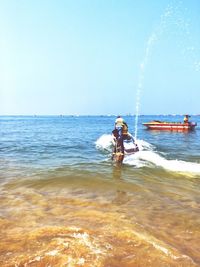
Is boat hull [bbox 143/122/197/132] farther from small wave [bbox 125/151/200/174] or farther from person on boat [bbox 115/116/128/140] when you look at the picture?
person on boat [bbox 115/116/128/140]

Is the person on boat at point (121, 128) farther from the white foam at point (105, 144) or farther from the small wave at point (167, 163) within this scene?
the white foam at point (105, 144)

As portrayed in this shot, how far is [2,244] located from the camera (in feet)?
15.3

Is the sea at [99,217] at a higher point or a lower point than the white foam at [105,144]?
higher

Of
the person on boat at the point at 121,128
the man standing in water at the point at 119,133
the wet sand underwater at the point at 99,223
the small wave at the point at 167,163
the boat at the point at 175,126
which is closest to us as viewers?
the wet sand underwater at the point at 99,223

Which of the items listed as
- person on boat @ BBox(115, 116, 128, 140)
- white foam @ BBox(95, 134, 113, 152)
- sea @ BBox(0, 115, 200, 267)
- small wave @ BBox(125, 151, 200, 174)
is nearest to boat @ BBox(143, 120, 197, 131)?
white foam @ BBox(95, 134, 113, 152)

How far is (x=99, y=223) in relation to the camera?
5828 mm

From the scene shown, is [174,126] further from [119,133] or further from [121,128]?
[119,133]

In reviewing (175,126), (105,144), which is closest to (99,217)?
(105,144)

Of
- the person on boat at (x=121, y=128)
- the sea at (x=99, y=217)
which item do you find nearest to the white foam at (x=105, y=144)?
the person on boat at (x=121, y=128)

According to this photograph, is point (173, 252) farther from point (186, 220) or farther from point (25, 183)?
point (25, 183)

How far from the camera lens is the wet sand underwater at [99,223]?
429 cm

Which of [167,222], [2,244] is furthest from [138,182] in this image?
[2,244]

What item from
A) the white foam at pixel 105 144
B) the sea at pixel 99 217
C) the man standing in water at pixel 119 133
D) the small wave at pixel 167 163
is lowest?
the white foam at pixel 105 144

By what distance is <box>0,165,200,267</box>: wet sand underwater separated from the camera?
14.1 feet
